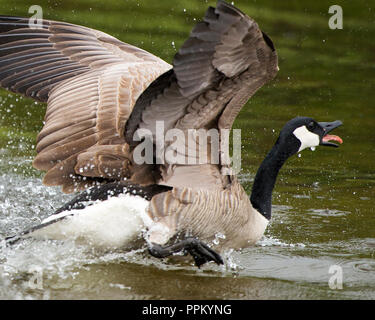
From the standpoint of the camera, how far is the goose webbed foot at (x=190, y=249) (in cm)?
500

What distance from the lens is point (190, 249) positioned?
198 inches

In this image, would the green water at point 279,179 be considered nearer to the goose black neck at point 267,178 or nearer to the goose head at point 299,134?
the goose black neck at point 267,178

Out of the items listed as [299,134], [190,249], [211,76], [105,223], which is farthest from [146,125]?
[299,134]

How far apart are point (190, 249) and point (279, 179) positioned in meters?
2.61

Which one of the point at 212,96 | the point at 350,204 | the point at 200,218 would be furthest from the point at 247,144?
the point at 212,96

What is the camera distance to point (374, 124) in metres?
8.89

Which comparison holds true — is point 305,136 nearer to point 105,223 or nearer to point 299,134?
point 299,134

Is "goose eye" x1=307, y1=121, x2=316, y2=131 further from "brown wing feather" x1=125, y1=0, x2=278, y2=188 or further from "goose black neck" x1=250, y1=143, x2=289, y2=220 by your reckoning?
"brown wing feather" x1=125, y1=0, x2=278, y2=188

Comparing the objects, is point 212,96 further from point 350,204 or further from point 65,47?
point 350,204

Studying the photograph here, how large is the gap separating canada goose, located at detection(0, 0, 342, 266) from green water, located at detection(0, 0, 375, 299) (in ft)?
0.72

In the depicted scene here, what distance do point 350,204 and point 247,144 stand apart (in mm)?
1594

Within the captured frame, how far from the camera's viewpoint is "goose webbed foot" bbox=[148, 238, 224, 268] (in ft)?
16.4

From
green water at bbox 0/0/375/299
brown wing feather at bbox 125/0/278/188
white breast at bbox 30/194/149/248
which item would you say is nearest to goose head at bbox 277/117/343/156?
green water at bbox 0/0/375/299

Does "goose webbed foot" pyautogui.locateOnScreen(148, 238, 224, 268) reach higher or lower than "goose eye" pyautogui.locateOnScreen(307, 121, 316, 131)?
lower
